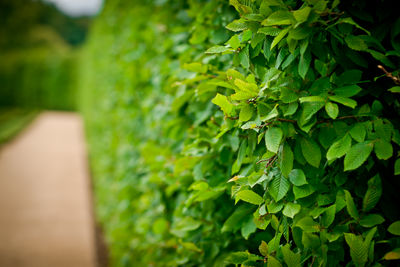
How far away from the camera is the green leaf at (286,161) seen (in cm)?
95

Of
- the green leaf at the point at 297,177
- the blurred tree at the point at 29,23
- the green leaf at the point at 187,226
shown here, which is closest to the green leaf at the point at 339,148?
the green leaf at the point at 297,177

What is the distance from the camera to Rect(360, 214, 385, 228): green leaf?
0.90 m

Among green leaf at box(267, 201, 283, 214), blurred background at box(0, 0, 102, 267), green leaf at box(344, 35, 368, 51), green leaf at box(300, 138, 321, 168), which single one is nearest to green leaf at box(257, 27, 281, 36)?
green leaf at box(344, 35, 368, 51)

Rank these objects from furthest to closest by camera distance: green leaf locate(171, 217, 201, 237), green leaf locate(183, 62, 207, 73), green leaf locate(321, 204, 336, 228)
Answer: green leaf locate(171, 217, 201, 237)
green leaf locate(183, 62, 207, 73)
green leaf locate(321, 204, 336, 228)

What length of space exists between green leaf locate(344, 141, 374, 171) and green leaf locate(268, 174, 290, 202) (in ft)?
0.68

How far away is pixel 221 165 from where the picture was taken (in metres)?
1.44

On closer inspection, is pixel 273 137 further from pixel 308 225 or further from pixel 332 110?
pixel 308 225

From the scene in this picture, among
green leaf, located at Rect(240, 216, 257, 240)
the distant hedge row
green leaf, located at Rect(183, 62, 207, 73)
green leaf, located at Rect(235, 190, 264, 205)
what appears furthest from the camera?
the distant hedge row

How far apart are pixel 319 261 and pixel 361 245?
148 millimetres

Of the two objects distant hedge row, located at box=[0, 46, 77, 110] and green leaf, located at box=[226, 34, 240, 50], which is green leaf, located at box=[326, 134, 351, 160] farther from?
distant hedge row, located at box=[0, 46, 77, 110]

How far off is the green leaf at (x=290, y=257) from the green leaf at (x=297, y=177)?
22cm

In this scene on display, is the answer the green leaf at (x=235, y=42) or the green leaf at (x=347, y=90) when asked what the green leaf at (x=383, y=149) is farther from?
the green leaf at (x=235, y=42)

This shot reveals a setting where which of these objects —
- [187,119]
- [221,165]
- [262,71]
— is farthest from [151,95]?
[262,71]

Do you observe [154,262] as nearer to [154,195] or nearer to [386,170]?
[154,195]
